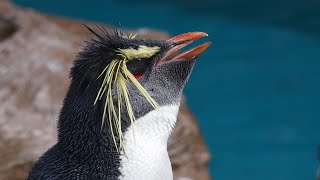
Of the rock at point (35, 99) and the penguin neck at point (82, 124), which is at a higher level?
the rock at point (35, 99)

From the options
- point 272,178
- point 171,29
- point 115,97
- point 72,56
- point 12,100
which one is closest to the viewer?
point 115,97

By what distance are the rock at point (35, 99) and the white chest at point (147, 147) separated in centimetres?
110

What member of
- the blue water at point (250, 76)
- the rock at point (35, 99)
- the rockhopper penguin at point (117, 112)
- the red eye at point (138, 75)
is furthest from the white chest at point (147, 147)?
the blue water at point (250, 76)

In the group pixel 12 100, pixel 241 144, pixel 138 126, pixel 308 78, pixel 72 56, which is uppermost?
pixel 308 78

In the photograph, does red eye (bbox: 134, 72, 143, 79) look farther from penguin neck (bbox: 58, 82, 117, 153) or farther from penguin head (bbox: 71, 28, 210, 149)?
penguin neck (bbox: 58, 82, 117, 153)

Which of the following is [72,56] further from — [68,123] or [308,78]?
[308,78]

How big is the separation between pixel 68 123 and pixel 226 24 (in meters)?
6.17

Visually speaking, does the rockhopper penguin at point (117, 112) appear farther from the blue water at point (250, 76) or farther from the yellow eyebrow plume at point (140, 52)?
the blue water at point (250, 76)

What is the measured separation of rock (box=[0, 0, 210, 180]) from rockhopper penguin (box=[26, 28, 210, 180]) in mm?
1039

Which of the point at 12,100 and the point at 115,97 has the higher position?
the point at 12,100

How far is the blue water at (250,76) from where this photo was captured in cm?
695

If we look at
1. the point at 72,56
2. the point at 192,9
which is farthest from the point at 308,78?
the point at 72,56

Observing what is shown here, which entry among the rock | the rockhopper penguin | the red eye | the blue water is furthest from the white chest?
the blue water

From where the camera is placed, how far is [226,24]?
8.85m
